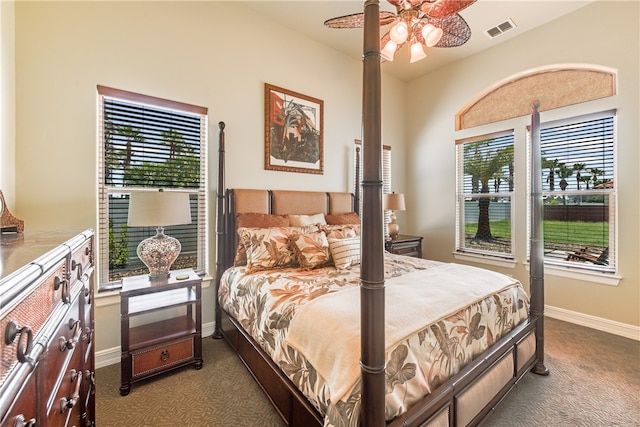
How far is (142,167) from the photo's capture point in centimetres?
249

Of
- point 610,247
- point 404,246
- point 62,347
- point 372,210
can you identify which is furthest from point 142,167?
point 610,247

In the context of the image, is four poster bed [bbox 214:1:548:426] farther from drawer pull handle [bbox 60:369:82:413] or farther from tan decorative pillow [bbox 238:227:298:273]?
drawer pull handle [bbox 60:369:82:413]

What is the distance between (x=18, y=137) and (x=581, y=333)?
17.1 feet

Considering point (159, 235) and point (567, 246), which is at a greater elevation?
point (159, 235)

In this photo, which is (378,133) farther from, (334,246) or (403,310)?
(334,246)

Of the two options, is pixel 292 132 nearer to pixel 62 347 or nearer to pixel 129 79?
pixel 129 79

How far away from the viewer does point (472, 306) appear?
1588mm

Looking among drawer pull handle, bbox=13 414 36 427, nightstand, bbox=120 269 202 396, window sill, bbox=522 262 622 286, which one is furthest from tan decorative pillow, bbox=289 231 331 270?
window sill, bbox=522 262 622 286

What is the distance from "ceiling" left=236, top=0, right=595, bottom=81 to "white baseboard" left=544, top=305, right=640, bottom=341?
3.35 metres

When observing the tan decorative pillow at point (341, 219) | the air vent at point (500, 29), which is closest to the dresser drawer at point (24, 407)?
the tan decorative pillow at point (341, 219)

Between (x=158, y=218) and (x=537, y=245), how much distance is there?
283 cm

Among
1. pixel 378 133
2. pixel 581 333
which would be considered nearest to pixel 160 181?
pixel 378 133

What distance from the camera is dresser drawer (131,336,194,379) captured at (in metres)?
1.99

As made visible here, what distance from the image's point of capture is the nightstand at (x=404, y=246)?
377cm
